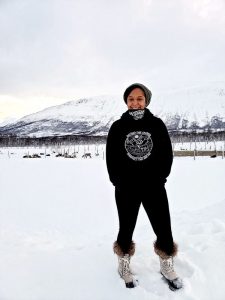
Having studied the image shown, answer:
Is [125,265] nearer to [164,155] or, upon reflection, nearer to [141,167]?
[141,167]

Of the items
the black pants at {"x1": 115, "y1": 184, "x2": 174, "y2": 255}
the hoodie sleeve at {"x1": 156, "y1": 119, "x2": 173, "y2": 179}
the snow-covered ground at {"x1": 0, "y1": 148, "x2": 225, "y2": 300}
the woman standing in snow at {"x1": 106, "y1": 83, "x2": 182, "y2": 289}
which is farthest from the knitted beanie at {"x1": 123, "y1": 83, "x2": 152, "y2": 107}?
the snow-covered ground at {"x1": 0, "y1": 148, "x2": 225, "y2": 300}

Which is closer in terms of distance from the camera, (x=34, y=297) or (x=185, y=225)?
(x=34, y=297)

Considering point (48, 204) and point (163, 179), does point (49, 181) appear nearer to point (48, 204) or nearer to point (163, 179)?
point (48, 204)

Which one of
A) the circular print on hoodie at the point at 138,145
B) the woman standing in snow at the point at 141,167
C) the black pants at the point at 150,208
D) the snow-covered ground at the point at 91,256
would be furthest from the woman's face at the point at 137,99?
the snow-covered ground at the point at 91,256

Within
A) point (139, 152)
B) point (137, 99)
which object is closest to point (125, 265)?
point (139, 152)

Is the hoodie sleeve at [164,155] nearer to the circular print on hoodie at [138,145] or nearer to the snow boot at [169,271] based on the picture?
the circular print on hoodie at [138,145]

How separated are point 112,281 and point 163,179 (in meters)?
1.13

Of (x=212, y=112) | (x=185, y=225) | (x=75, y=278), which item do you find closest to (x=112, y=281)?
(x=75, y=278)

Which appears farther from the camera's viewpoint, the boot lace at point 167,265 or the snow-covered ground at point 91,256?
the boot lace at point 167,265

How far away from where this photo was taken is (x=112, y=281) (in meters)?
3.45

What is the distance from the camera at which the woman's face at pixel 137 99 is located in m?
3.42

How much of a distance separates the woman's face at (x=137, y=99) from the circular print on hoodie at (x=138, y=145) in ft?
0.87

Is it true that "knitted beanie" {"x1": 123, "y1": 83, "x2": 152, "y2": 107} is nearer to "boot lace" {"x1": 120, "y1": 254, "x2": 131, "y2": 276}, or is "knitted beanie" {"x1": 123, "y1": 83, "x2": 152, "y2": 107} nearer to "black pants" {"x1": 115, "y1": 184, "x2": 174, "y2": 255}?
"black pants" {"x1": 115, "y1": 184, "x2": 174, "y2": 255}

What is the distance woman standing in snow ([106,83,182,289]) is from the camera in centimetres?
332
